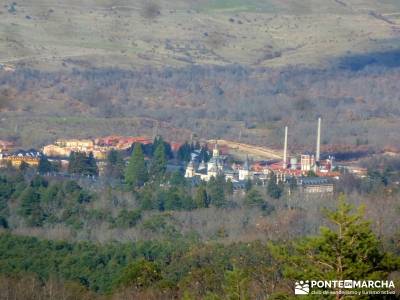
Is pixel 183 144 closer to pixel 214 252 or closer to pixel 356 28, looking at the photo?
pixel 214 252

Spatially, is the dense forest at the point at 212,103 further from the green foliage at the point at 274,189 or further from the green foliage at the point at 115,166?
the green foliage at the point at 274,189

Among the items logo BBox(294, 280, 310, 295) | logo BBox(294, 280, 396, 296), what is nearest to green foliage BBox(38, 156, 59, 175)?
logo BBox(294, 280, 310, 295)

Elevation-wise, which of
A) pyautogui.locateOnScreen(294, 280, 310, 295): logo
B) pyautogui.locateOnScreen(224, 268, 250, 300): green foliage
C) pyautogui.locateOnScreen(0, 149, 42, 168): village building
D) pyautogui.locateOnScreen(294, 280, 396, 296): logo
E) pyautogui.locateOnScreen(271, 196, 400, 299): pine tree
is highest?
pyautogui.locateOnScreen(271, 196, 400, 299): pine tree

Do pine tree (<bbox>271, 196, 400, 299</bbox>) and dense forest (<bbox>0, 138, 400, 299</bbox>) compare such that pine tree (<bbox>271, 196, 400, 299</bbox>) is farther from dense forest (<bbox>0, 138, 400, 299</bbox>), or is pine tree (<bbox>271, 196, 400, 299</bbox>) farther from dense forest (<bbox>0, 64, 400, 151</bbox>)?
dense forest (<bbox>0, 64, 400, 151</bbox>)

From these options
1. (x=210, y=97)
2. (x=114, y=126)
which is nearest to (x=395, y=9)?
(x=210, y=97)

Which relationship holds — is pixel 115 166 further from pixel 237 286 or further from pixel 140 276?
pixel 237 286

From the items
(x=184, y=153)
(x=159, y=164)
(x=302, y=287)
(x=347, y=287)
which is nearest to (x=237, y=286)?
(x=302, y=287)
